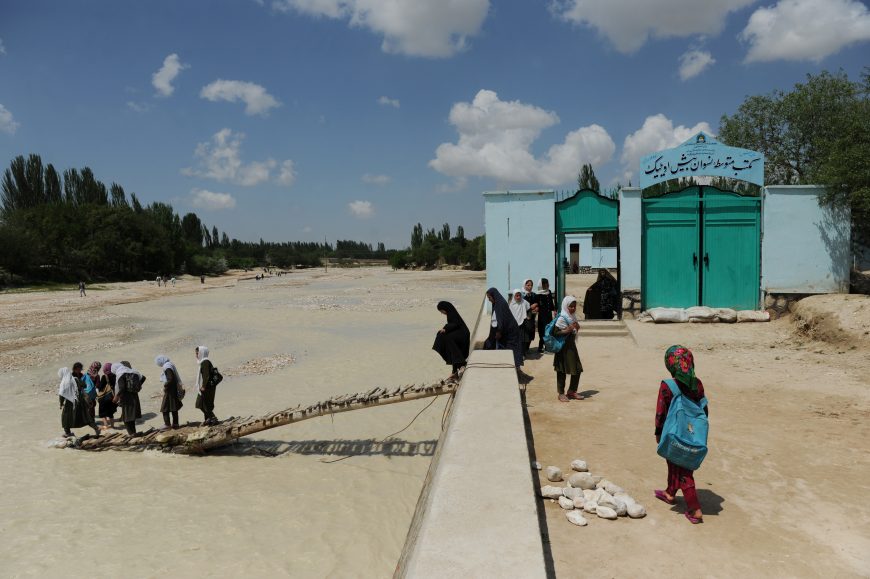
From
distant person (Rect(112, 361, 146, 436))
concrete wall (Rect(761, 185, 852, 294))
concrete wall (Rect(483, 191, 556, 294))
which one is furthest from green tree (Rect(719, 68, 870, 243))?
distant person (Rect(112, 361, 146, 436))

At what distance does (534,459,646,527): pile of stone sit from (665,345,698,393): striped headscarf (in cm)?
98

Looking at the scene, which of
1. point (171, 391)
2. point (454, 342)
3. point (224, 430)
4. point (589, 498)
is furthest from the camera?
point (171, 391)

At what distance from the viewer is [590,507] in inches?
152

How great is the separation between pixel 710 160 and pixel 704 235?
6.00 ft

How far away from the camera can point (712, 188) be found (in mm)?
12125

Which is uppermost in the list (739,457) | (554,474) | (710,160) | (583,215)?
(710,160)

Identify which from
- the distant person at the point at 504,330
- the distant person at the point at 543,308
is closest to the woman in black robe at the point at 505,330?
the distant person at the point at 504,330

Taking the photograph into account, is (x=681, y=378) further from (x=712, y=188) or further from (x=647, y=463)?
(x=712, y=188)

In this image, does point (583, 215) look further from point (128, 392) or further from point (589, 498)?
point (128, 392)

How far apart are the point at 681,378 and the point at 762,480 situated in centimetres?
160

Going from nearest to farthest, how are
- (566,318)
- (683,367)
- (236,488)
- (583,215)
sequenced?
(683,367) → (566,318) → (236,488) → (583,215)

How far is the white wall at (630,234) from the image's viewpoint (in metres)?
12.3

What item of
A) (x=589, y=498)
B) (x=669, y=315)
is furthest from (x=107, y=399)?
(x=669, y=315)

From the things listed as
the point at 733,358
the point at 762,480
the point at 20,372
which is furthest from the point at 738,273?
the point at 20,372
